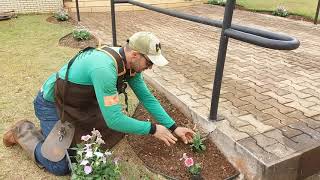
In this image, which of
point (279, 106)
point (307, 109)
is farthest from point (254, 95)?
point (307, 109)

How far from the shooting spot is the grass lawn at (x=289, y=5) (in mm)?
9500

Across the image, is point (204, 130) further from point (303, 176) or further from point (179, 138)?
point (303, 176)

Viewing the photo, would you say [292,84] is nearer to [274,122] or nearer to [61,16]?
[274,122]

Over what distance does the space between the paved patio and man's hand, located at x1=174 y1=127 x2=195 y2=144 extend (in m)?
0.20

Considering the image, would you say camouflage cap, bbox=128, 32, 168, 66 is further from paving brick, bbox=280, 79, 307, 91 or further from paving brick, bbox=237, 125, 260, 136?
paving brick, bbox=280, 79, 307, 91

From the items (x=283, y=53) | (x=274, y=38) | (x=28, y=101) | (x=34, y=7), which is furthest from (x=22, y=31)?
(x=274, y=38)

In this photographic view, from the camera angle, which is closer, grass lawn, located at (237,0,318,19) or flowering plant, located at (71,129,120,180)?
flowering plant, located at (71,129,120,180)

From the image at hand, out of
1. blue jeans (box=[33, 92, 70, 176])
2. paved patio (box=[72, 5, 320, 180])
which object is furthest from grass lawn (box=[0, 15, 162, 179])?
paved patio (box=[72, 5, 320, 180])

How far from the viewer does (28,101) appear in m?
4.16

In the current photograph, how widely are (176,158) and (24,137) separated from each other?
56.0 inches

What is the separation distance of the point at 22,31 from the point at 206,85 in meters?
4.78

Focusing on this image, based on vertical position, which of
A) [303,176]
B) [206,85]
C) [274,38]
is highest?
[274,38]

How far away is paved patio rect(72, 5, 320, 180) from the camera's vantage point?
2.87 m

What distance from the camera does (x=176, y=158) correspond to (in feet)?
10.2
